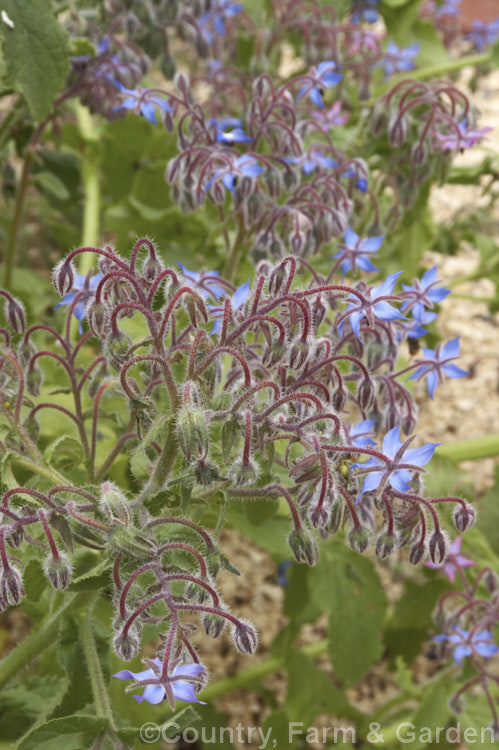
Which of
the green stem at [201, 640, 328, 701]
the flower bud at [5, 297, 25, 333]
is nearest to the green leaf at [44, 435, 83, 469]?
the flower bud at [5, 297, 25, 333]

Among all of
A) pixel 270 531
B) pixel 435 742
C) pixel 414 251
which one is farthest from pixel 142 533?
pixel 414 251

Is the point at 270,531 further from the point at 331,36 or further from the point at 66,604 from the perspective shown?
the point at 331,36

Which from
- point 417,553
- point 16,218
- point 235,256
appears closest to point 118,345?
point 417,553

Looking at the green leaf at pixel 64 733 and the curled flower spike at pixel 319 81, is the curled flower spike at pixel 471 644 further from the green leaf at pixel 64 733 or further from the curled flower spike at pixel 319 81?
the curled flower spike at pixel 319 81

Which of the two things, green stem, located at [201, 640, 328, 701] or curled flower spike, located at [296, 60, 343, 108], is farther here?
green stem, located at [201, 640, 328, 701]

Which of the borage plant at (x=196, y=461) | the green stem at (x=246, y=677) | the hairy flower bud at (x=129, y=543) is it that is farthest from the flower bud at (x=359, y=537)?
the green stem at (x=246, y=677)

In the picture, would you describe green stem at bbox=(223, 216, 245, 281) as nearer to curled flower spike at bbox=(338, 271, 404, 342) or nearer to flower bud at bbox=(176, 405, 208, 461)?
curled flower spike at bbox=(338, 271, 404, 342)
